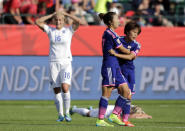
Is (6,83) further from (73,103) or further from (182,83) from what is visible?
(182,83)

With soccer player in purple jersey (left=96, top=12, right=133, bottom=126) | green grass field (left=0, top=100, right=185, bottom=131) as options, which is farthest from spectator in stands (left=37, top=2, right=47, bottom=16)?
soccer player in purple jersey (left=96, top=12, right=133, bottom=126)

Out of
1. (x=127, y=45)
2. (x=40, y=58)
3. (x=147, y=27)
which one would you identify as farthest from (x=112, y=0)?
(x=127, y=45)

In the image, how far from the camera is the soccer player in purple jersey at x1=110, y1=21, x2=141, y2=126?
1074 centimetres

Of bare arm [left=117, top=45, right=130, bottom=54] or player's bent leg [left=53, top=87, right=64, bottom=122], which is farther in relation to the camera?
player's bent leg [left=53, top=87, right=64, bottom=122]

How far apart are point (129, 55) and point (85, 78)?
286 inches

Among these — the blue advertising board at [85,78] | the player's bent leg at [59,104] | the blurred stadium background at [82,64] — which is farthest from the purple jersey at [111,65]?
the blue advertising board at [85,78]

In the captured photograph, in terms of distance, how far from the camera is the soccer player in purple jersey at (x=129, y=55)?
35.2 feet

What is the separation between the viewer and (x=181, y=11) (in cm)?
2172

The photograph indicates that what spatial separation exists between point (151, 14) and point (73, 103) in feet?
17.8

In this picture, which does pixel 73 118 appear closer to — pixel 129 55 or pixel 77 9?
pixel 129 55

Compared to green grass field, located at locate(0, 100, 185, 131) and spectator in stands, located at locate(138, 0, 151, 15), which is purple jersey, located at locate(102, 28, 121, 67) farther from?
spectator in stands, located at locate(138, 0, 151, 15)

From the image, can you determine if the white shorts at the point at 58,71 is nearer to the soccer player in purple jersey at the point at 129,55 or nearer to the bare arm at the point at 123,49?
the soccer player in purple jersey at the point at 129,55

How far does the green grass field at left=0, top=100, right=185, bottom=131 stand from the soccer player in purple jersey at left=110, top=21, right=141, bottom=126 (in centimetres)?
48

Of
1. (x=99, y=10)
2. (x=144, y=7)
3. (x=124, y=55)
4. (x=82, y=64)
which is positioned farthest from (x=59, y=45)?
(x=144, y=7)
